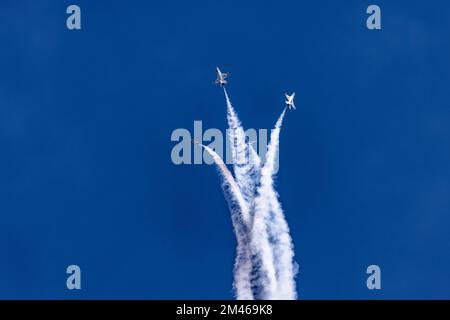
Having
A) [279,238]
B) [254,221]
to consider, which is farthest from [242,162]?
[279,238]

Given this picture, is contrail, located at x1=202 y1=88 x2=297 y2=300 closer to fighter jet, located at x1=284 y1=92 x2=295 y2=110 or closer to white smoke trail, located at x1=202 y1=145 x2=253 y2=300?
white smoke trail, located at x1=202 y1=145 x2=253 y2=300

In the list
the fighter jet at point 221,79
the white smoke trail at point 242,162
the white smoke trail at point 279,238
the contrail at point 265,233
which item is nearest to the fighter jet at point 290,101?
the white smoke trail at point 242,162

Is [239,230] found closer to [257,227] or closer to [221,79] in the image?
[257,227]

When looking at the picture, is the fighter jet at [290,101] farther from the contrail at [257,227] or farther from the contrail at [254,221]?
the contrail at [257,227]

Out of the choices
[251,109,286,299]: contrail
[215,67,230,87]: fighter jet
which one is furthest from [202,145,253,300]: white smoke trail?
[215,67,230,87]: fighter jet

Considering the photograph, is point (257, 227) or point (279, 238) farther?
point (279, 238)

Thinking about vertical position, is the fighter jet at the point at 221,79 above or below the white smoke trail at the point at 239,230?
above

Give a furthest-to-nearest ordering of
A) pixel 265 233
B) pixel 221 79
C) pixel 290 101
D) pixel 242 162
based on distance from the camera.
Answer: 1. pixel 290 101
2. pixel 221 79
3. pixel 242 162
4. pixel 265 233
